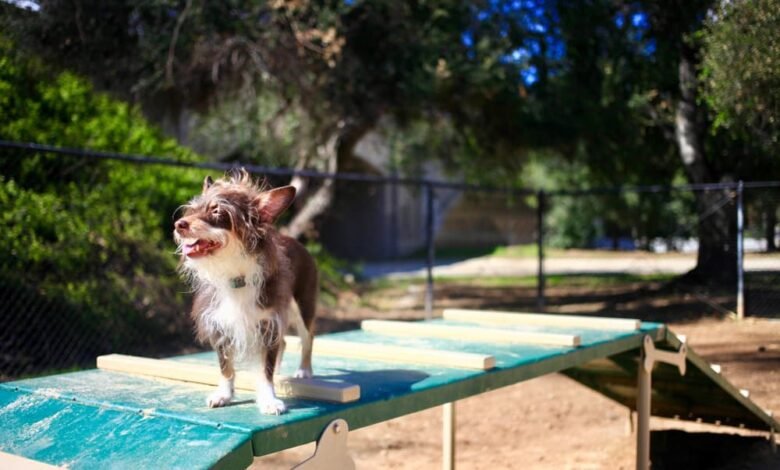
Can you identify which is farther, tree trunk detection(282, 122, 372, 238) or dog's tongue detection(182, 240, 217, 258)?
tree trunk detection(282, 122, 372, 238)

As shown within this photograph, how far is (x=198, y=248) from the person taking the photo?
8.41 ft

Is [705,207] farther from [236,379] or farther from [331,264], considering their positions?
[236,379]

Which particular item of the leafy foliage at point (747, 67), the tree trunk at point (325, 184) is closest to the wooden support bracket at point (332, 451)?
the leafy foliage at point (747, 67)

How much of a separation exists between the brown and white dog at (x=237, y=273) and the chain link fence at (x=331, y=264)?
394cm

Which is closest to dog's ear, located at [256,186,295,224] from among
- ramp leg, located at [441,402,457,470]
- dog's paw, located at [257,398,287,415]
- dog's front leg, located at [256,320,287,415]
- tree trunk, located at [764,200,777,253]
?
dog's front leg, located at [256,320,287,415]

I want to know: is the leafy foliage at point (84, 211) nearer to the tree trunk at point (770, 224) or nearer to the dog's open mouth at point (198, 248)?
the dog's open mouth at point (198, 248)

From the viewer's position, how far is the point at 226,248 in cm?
263

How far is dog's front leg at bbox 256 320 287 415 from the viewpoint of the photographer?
2789 mm

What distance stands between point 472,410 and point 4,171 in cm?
536

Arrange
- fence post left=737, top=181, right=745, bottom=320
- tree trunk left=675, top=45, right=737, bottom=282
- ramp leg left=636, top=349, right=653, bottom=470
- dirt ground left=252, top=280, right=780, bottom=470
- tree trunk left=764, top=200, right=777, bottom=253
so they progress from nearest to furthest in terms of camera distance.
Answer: ramp leg left=636, top=349, right=653, bottom=470, dirt ground left=252, top=280, right=780, bottom=470, fence post left=737, top=181, right=745, bottom=320, tree trunk left=764, top=200, right=777, bottom=253, tree trunk left=675, top=45, right=737, bottom=282

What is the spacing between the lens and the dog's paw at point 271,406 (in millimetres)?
2750

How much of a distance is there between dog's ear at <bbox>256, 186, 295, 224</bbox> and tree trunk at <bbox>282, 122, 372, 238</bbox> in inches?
401

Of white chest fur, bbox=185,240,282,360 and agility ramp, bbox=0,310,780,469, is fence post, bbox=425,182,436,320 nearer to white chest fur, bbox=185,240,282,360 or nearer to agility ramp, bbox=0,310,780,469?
agility ramp, bbox=0,310,780,469

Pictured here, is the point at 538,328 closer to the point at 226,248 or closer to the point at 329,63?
the point at 226,248
